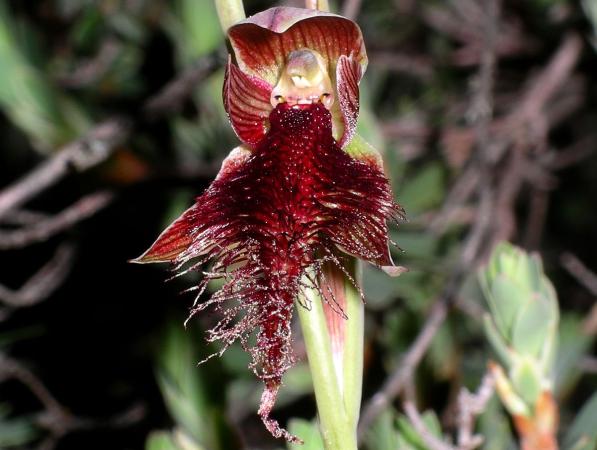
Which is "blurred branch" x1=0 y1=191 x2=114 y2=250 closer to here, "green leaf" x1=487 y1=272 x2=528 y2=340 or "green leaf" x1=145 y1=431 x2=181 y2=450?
"green leaf" x1=145 y1=431 x2=181 y2=450

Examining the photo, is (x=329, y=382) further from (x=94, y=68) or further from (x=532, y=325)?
(x=94, y=68)

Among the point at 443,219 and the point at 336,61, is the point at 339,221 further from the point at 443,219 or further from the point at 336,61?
the point at 443,219

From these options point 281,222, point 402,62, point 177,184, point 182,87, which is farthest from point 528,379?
point 402,62

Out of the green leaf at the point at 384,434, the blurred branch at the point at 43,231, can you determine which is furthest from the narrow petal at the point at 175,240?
the blurred branch at the point at 43,231

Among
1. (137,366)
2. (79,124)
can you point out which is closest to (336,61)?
(79,124)

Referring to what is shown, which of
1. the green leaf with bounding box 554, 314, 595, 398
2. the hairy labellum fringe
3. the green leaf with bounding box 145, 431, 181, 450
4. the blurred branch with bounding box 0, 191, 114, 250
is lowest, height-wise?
the green leaf with bounding box 554, 314, 595, 398

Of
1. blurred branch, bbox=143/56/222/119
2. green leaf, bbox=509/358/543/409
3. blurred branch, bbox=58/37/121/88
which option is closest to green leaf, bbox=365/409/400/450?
green leaf, bbox=509/358/543/409
